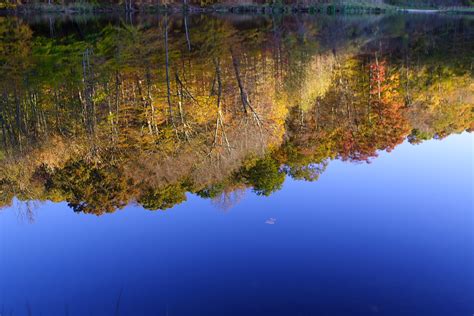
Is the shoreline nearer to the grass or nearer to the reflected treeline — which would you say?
the grass

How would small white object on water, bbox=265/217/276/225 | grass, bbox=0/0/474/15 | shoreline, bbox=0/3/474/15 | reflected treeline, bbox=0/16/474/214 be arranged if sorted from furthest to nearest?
grass, bbox=0/0/474/15
shoreline, bbox=0/3/474/15
reflected treeline, bbox=0/16/474/214
small white object on water, bbox=265/217/276/225

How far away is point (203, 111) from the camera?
52.6ft

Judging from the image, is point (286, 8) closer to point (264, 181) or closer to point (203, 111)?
point (203, 111)

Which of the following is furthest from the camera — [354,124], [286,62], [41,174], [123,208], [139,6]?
[139,6]

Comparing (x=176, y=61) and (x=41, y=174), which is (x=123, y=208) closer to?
(x=41, y=174)

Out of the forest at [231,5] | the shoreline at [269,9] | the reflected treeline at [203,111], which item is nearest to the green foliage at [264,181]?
the reflected treeline at [203,111]

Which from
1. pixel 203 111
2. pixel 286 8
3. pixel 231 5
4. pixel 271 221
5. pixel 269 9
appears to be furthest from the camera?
pixel 269 9

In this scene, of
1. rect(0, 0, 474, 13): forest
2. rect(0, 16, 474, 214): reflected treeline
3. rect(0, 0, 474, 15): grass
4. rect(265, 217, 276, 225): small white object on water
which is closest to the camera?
rect(265, 217, 276, 225): small white object on water

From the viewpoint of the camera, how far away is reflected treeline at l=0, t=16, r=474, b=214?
1323 cm

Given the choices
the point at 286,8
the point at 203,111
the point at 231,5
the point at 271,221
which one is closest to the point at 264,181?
the point at 271,221

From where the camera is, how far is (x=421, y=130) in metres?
16.8

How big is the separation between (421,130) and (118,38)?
15862 millimetres

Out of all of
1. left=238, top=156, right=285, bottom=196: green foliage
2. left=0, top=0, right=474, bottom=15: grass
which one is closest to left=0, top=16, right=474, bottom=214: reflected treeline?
left=238, top=156, right=285, bottom=196: green foliage

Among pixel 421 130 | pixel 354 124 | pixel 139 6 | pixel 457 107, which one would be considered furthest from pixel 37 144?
pixel 139 6
